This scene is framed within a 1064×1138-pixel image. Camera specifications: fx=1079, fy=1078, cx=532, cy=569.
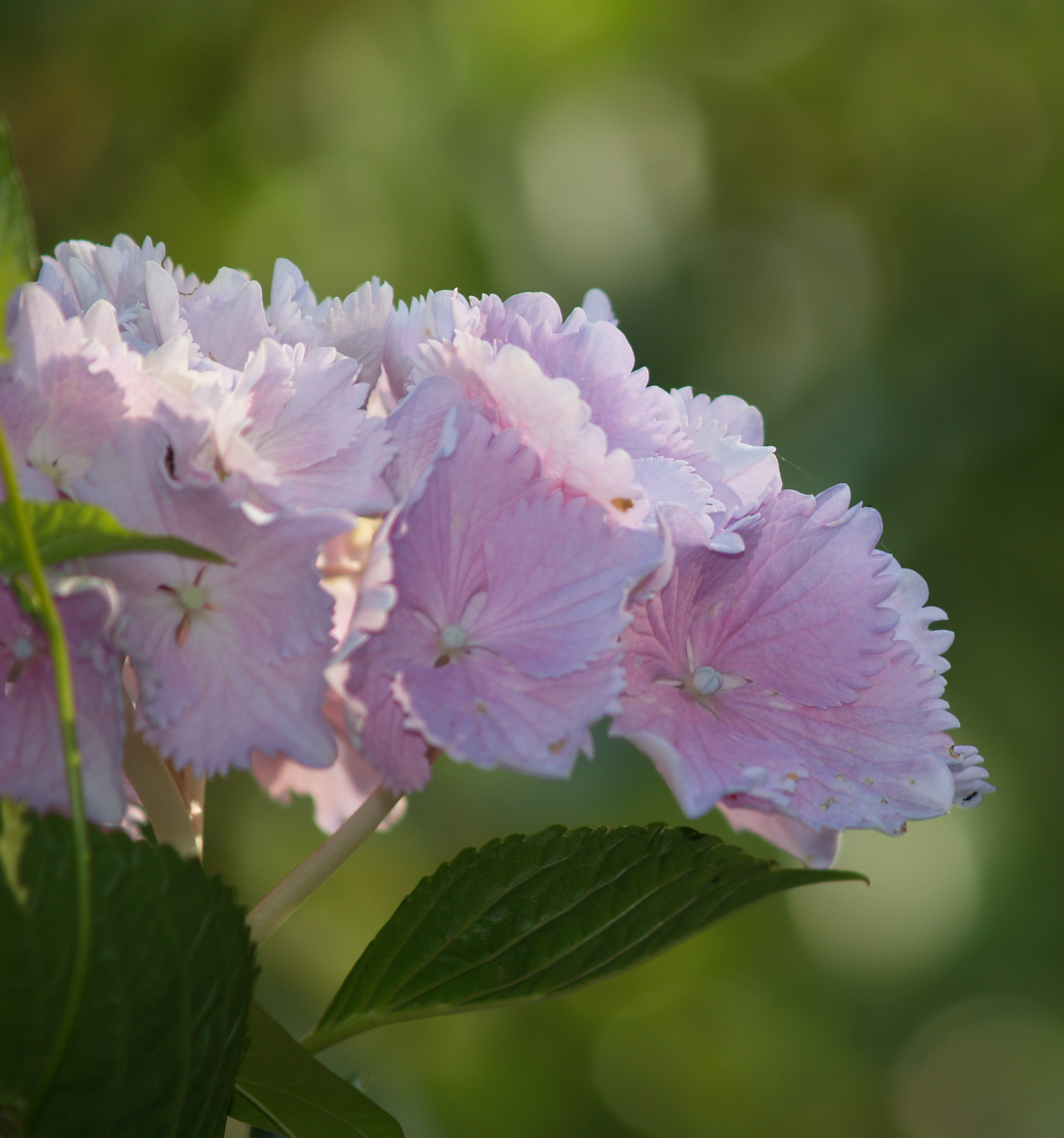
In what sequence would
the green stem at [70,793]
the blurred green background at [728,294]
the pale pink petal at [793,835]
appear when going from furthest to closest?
the blurred green background at [728,294] → the pale pink petal at [793,835] → the green stem at [70,793]

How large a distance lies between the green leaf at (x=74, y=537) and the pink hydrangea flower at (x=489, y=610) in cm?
5

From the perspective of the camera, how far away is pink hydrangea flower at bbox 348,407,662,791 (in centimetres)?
23

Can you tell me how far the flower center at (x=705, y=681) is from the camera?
0.26m

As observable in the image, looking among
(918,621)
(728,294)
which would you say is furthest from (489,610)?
(728,294)

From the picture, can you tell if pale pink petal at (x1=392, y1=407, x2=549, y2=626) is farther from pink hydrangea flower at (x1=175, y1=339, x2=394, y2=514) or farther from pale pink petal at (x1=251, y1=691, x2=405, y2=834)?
pale pink petal at (x1=251, y1=691, x2=405, y2=834)

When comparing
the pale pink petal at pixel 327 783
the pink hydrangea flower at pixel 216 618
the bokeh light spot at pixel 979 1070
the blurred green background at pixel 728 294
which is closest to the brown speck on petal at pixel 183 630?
the pink hydrangea flower at pixel 216 618

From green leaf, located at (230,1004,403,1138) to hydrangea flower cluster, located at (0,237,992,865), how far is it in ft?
0.26

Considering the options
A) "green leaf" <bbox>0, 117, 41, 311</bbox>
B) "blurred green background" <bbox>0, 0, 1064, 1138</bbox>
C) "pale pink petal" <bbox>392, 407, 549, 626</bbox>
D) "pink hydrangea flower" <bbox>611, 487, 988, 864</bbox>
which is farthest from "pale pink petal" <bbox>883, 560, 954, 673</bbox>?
"blurred green background" <bbox>0, 0, 1064, 1138</bbox>

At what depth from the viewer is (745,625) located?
0.88 feet

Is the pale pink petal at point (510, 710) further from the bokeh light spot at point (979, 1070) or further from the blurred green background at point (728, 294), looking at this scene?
the bokeh light spot at point (979, 1070)

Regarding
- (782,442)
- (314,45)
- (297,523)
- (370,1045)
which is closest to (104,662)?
(297,523)

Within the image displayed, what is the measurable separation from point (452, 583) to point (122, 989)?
0.34 ft

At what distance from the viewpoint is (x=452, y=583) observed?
0.79 ft

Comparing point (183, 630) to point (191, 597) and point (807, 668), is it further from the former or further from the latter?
point (807, 668)
